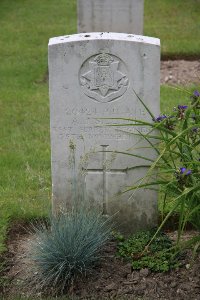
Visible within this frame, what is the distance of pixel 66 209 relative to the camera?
4.54m

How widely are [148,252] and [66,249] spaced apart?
0.61 meters

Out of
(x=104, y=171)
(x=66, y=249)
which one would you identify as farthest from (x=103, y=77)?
(x=66, y=249)

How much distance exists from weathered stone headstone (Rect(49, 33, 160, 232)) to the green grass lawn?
314mm

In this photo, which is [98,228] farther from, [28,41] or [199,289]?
[28,41]

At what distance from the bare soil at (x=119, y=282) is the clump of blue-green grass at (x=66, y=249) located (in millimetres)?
72

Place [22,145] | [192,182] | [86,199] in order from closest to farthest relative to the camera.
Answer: [192,182] → [86,199] → [22,145]

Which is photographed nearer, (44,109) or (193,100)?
(193,100)

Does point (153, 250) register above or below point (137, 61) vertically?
below

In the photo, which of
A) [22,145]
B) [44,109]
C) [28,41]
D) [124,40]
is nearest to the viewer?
[124,40]

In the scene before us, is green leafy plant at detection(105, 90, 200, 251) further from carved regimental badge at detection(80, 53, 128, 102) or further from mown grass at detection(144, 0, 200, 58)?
mown grass at detection(144, 0, 200, 58)

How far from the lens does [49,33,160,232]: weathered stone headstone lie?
445cm

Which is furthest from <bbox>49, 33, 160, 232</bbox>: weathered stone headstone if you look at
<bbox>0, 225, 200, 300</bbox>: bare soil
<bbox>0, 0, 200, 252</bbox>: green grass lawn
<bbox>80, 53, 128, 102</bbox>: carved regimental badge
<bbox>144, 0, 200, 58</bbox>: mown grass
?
<bbox>144, 0, 200, 58</bbox>: mown grass

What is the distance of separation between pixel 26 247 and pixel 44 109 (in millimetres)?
3233

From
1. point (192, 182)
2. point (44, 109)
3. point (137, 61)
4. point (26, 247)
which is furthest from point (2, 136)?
point (192, 182)
